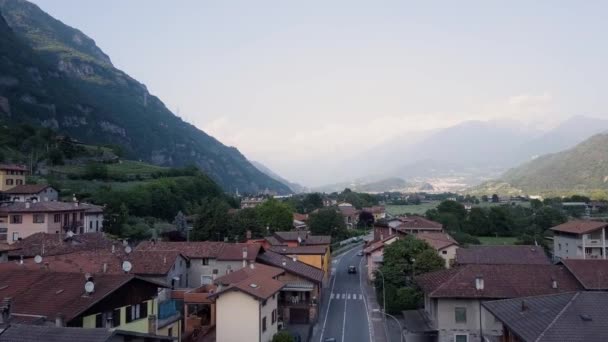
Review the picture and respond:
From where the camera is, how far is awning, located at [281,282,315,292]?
40.9 metres

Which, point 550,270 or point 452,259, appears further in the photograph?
point 452,259

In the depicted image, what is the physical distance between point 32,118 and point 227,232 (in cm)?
11949

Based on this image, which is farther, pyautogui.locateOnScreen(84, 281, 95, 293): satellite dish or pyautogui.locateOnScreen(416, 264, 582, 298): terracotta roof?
pyautogui.locateOnScreen(416, 264, 582, 298): terracotta roof

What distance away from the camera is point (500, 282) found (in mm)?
32312

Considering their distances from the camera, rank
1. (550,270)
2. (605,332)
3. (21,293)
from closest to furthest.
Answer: (605,332)
(21,293)
(550,270)

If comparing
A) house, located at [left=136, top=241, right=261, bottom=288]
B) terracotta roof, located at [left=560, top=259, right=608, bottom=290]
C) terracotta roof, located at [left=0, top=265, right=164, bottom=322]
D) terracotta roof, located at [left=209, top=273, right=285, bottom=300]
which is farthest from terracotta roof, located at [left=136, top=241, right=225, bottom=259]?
terracotta roof, located at [left=560, top=259, right=608, bottom=290]

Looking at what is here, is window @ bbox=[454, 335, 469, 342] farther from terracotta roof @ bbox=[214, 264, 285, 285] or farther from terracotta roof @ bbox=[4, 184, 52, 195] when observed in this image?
terracotta roof @ bbox=[4, 184, 52, 195]

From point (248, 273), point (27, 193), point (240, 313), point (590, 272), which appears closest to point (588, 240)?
point (590, 272)

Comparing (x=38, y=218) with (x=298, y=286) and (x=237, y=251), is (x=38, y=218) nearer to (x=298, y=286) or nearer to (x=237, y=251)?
(x=237, y=251)

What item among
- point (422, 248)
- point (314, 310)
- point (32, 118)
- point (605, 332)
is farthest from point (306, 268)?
point (32, 118)

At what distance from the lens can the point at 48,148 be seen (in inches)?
4466

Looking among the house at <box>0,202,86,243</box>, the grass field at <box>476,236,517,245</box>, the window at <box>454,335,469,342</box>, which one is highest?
the house at <box>0,202,86,243</box>

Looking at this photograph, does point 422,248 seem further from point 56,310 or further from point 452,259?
point 56,310

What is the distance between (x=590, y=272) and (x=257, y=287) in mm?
20793
